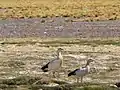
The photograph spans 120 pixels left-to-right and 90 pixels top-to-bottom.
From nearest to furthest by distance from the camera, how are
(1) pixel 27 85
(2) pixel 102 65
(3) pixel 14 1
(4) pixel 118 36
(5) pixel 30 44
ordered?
(1) pixel 27 85
(2) pixel 102 65
(5) pixel 30 44
(4) pixel 118 36
(3) pixel 14 1

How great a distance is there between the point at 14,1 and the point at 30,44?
195 ft

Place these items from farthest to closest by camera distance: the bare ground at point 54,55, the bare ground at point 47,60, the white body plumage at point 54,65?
the white body plumage at point 54,65, the bare ground at point 54,55, the bare ground at point 47,60

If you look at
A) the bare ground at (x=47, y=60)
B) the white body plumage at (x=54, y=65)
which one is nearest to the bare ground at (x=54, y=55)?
the bare ground at (x=47, y=60)

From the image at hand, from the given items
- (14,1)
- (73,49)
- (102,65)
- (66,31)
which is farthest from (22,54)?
(14,1)

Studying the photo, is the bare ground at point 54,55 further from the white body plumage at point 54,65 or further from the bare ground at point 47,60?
the white body plumage at point 54,65

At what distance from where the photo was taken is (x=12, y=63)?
853 inches

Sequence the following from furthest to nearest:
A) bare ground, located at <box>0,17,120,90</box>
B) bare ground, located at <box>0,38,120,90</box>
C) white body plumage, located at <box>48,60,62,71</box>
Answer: white body plumage, located at <box>48,60,62,71</box>, bare ground, located at <box>0,17,120,90</box>, bare ground, located at <box>0,38,120,90</box>

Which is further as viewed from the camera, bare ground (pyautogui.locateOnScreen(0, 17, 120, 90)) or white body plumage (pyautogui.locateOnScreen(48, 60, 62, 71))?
white body plumage (pyautogui.locateOnScreen(48, 60, 62, 71))

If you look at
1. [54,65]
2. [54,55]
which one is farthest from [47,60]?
[54,65]

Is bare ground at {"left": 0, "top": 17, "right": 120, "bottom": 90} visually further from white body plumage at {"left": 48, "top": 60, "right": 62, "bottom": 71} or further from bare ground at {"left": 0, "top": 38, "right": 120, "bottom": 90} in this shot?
white body plumage at {"left": 48, "top": 60, "right": 62, "bottom": 71}

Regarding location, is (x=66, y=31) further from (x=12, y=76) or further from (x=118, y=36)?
(x=12, y=76)

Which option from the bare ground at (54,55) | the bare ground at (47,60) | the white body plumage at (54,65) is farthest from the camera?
the white body plumage at (54,65)

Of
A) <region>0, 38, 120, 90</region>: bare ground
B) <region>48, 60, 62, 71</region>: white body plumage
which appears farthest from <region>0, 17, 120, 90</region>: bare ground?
<region>48, 60, 62, 71</region>: white body plumage

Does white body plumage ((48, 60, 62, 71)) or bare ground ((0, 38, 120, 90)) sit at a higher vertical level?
white body plumage ((48, 60, 62, 71))
